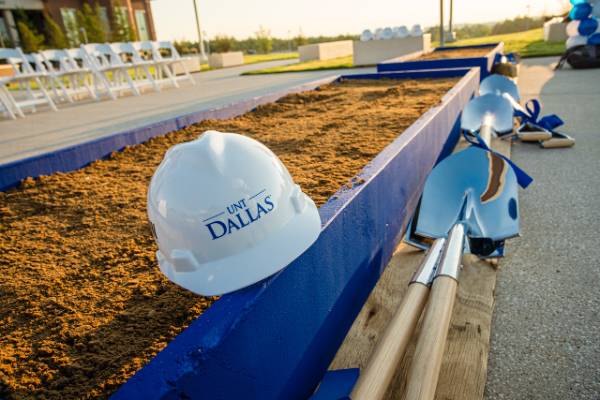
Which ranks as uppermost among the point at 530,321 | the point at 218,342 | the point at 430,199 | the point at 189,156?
the point at 189,156

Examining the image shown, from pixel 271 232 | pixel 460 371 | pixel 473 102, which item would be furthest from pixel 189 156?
pixel 473 102

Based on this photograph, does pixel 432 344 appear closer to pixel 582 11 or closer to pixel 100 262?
pixel 100 262

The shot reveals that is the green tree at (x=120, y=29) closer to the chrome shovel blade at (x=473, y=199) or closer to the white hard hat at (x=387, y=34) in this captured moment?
the white hard hat at (x=387, y=34)

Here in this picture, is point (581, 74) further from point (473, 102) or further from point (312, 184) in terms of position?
point (312, 184)

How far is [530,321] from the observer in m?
1.37

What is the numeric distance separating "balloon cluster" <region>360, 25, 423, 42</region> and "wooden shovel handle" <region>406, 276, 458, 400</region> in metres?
12.1

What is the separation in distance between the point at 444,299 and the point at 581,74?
24.6 ft

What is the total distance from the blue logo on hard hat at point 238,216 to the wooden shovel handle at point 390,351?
0.41 m

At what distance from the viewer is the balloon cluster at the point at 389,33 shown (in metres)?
11.9

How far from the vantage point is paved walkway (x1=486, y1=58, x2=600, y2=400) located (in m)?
1.14

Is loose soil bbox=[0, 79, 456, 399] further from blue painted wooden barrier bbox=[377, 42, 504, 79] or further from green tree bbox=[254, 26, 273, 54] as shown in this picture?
green tree bbox=[254, 26, 273, 54]

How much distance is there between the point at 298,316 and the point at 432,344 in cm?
32

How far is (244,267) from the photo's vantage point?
0.89 metres

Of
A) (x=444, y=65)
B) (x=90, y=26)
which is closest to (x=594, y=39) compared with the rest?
(x=444, y=65)
